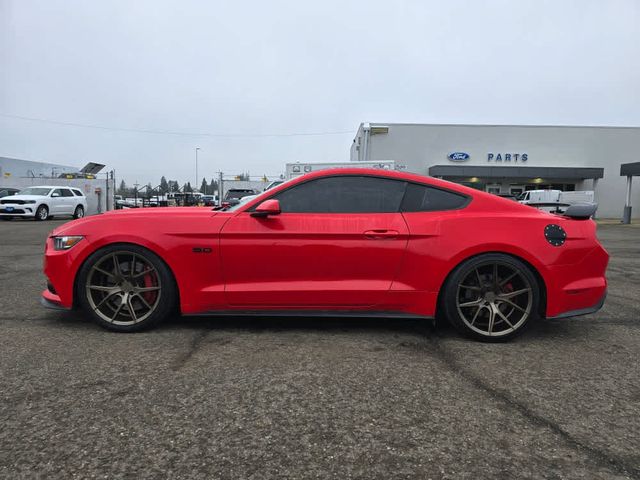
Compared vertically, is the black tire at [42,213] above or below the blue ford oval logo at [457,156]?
below

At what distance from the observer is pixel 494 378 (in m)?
2.80

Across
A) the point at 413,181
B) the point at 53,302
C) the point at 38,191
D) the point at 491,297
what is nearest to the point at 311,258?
the point at 413,181

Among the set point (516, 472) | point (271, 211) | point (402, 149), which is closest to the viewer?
point (516, 472)

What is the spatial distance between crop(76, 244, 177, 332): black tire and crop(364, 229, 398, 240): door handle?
1.59 meters

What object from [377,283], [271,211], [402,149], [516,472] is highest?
[402,149]

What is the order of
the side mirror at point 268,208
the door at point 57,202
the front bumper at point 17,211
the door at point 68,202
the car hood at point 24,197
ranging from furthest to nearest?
the door at point 68,202 < the door at point 57,202 < the car hood at point 24,197 < the front bumper at point 17,211 < the side mirror at point 268,208

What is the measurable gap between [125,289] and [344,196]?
1.92 m

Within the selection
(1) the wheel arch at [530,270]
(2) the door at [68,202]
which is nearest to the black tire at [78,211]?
(2) the door at [68,202]

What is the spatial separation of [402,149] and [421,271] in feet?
89.0

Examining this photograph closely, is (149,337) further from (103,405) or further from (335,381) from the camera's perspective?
(335,381)

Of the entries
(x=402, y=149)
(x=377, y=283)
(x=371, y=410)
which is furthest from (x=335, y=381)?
(x=402, y=149)

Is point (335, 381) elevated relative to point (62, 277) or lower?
lower

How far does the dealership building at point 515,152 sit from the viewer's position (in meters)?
29.3

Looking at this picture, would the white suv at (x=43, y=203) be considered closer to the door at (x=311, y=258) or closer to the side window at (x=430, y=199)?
the door at (x=311, y=258)
